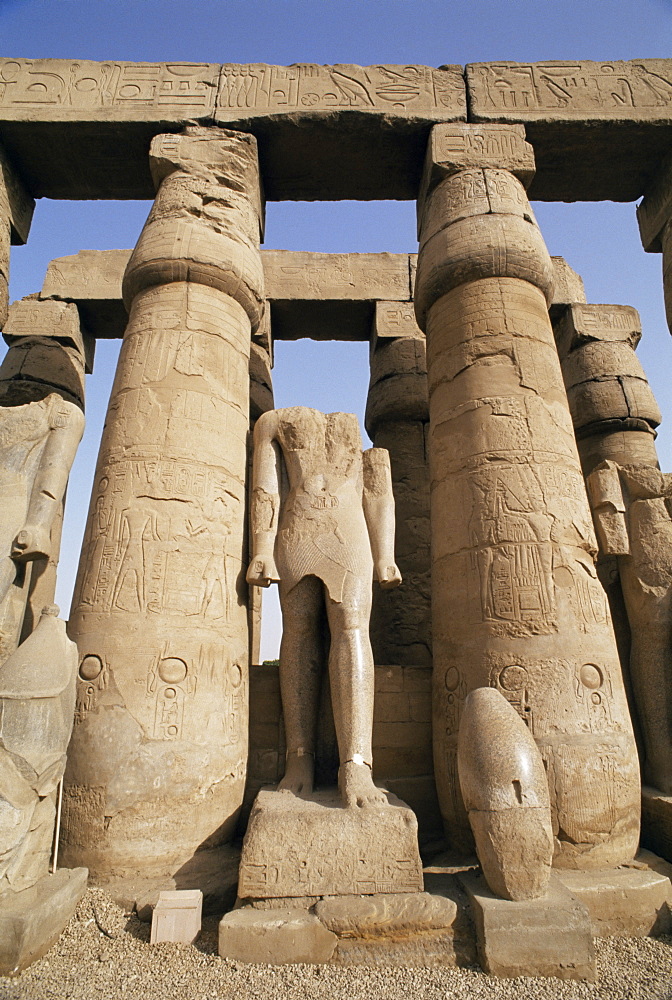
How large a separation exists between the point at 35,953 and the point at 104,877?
0.81 m

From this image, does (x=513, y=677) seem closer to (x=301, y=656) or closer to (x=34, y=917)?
(x=301, y=656)

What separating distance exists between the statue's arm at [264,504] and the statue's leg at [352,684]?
0.54 m

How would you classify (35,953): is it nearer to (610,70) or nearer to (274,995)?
(274,995)

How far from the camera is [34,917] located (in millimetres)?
2791

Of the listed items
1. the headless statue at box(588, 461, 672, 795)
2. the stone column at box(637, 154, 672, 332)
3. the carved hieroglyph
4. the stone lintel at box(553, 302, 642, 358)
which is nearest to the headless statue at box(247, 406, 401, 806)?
the carved hieroglyph

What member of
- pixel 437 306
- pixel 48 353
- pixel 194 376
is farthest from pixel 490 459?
pixel 48 353

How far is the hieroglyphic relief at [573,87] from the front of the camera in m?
6.41

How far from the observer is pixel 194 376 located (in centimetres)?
498

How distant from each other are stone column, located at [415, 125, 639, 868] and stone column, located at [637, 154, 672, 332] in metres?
1.64

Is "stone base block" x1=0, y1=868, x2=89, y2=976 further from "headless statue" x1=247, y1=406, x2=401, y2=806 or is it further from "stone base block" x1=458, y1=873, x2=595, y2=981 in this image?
"stone base block" x1=458, y1=873, x2=595, y2=981

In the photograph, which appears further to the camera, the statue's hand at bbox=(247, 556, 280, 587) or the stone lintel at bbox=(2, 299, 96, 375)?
the stone lintel at bbox=(2, 299, 96, 375)

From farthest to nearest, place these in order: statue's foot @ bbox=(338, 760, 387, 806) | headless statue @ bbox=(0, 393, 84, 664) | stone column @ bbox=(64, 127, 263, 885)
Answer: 1. headless statue @ bbox=(0, 393, 84, 664)
2. stone column @ bbox=(64, 127, 263, 885)
3. statue's foot @ bbox=(338, 760, 387, 806)

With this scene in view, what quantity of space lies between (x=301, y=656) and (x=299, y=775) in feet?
2.60

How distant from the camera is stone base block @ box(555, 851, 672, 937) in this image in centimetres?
329
